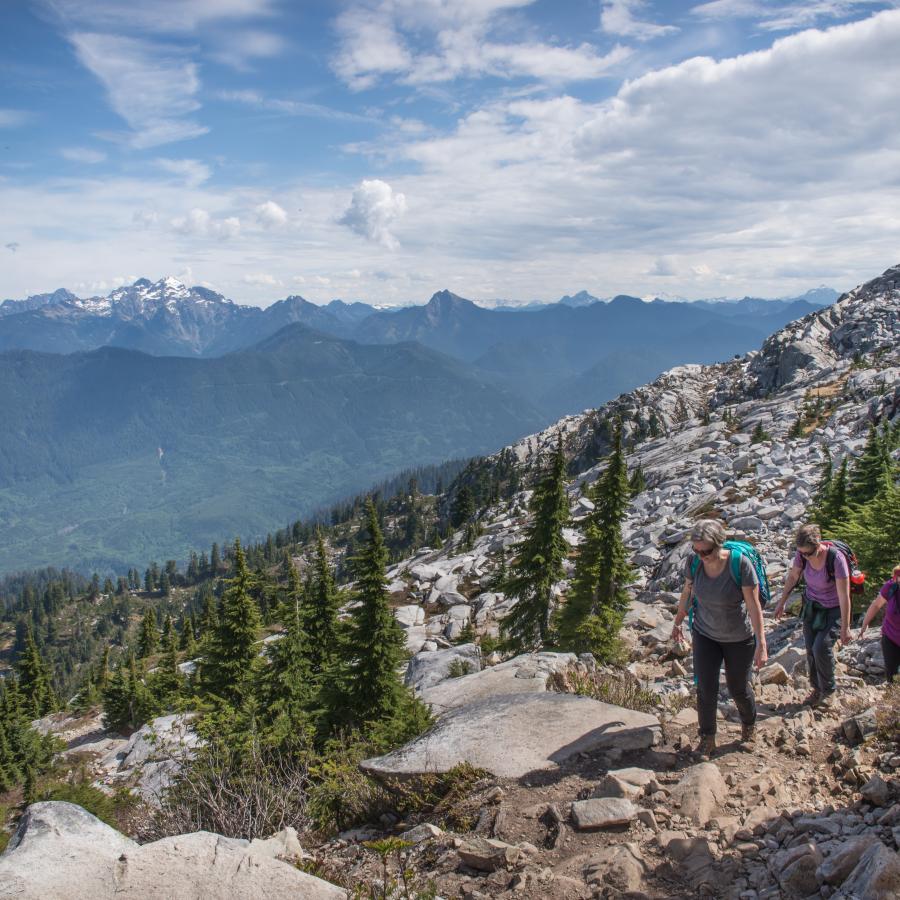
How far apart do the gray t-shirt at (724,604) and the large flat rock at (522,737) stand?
193 centimetres

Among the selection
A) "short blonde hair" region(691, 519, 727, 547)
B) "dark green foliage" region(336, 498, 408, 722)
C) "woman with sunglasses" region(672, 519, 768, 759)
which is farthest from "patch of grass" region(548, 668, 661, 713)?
"dark green foliage" region(336, 498, 408, 722)

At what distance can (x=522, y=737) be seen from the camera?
8.89 m

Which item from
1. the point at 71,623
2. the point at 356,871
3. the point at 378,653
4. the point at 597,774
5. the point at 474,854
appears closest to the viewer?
the point at 474,854

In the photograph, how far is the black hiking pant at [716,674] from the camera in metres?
7.86

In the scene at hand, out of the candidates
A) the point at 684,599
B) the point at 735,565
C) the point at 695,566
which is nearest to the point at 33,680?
the point at 684,599

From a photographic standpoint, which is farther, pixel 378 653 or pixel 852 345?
pixel 852 345

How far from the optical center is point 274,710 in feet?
67.3

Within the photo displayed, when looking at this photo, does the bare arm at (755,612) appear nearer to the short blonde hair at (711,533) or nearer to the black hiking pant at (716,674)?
the black hiking pant at (716,674)

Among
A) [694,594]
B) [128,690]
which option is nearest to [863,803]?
[694,594]

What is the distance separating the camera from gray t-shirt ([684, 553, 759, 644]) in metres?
7.57

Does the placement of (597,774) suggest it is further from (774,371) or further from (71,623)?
(71,623)

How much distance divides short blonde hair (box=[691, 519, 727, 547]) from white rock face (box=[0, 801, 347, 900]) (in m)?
5.63

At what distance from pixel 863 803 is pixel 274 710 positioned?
61.4 feet

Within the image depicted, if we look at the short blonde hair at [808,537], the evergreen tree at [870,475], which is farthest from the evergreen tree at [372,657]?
the evergreen tree at [870,475]
